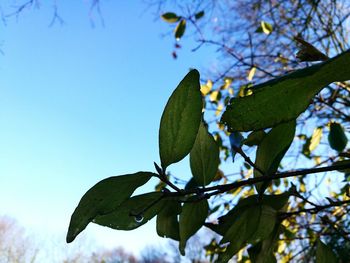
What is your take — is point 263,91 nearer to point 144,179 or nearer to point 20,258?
point 144,179

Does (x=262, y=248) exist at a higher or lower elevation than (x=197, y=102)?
lower

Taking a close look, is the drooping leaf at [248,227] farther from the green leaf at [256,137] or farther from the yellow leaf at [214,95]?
the yellow leaf at [214,95]

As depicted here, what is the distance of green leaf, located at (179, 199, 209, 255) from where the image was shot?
0.32m

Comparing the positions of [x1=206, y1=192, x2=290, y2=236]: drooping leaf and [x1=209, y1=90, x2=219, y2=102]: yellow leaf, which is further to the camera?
[x1=209, y1=90, x2=219, y2=102]: yellow leaf

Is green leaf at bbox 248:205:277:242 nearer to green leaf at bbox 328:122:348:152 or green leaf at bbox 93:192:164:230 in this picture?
green leaf at bbox 93:192:164:230

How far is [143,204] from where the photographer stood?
11.5 inches

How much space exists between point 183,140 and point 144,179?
4cm

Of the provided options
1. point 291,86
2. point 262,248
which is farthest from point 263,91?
point 262,248

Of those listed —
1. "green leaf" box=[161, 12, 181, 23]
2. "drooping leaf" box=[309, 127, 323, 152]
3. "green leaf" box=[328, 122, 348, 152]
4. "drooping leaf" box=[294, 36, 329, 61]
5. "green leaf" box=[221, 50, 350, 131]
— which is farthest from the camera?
"green leaf" box=[161, 12, 181, 23]

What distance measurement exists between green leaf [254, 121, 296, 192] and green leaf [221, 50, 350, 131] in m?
0.09

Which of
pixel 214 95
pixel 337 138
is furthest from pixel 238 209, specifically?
pixel 214 95

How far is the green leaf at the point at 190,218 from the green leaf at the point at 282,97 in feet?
0.42

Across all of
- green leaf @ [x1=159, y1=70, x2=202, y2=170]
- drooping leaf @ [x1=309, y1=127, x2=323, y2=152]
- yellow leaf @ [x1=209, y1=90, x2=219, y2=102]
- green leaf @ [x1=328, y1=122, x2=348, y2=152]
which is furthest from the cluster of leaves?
yellow leaf @ [x1=209, y1=90, x2=219, y2=102]

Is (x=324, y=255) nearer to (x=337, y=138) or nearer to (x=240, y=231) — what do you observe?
(x=240, y=231)
